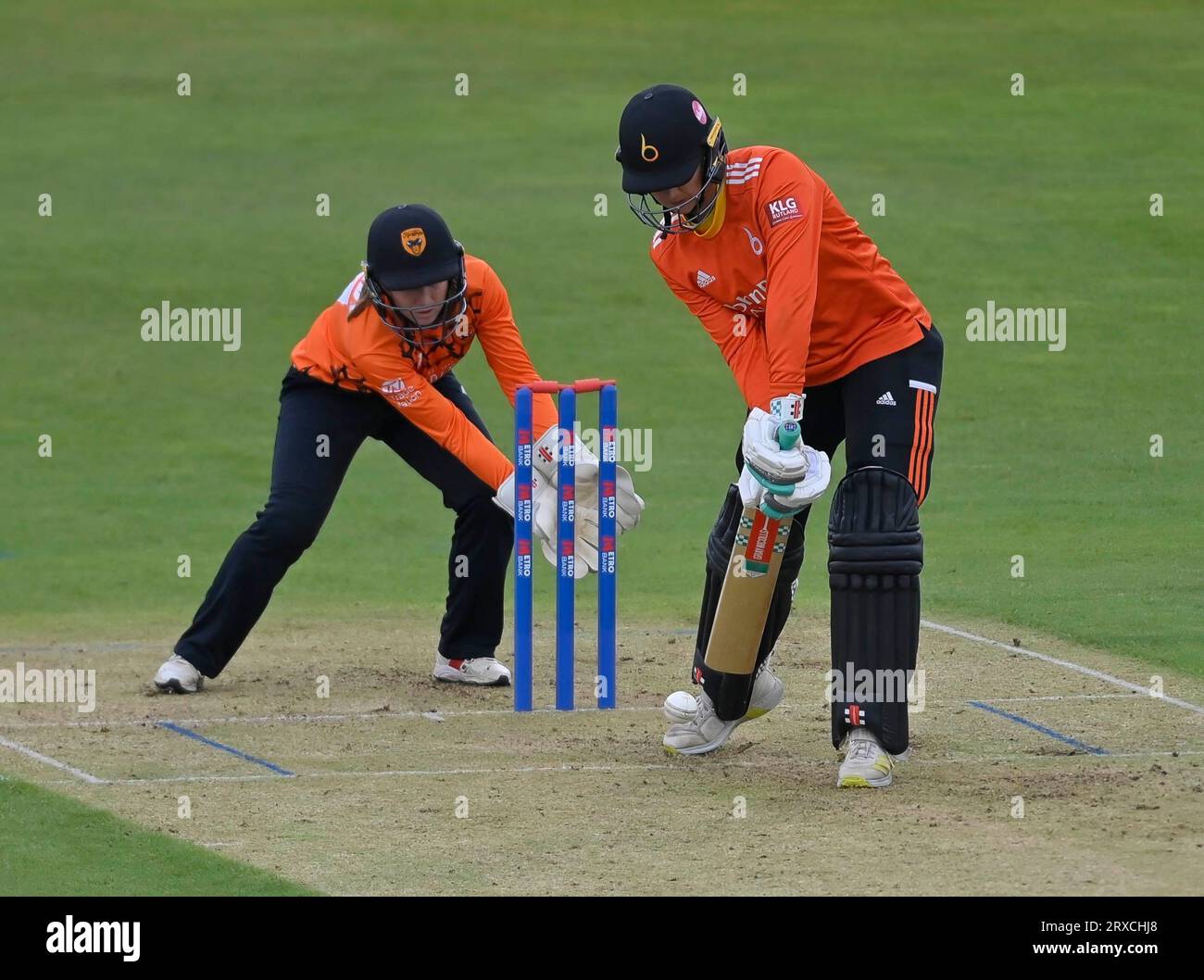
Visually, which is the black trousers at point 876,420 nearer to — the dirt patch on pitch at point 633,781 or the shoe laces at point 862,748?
the shoe laces at point 862,748

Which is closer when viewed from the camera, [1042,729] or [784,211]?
[784,211]

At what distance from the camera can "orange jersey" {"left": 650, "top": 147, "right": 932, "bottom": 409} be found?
5699 millimetres

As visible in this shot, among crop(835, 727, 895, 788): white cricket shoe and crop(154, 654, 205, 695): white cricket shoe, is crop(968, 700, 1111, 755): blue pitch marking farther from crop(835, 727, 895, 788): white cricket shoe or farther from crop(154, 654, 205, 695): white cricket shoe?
crop(154, 654, 205, 695): white cricket shoe

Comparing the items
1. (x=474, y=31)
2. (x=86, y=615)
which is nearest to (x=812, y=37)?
(x=474, y=31)

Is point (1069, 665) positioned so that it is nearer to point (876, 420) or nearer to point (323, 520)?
point (876, 420)

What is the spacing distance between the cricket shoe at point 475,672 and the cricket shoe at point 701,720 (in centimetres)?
135

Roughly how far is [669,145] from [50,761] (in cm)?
272

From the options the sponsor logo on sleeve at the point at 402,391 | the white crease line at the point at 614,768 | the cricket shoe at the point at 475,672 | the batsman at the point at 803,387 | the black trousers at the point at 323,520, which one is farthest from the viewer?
the cricket shoe at the point at 475,672

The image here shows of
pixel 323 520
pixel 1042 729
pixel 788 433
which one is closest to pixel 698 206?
pixel 788 433

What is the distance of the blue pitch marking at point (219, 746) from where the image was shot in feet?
20.9

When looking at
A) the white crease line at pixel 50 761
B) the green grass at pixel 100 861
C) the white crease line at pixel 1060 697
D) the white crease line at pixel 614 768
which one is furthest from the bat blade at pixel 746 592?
the white crease line at pixel 50 761

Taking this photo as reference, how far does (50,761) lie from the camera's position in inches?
255

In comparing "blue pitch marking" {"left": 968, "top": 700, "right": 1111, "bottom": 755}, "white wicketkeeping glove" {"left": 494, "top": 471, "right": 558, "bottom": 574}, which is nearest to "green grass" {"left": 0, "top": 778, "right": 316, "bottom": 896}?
"white wicketkeeping glove" {"left": 494, "top": 471, "right": 558, "bottom": 574}

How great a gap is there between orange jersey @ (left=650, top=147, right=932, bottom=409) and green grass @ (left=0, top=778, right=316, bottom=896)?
76.7 inches
